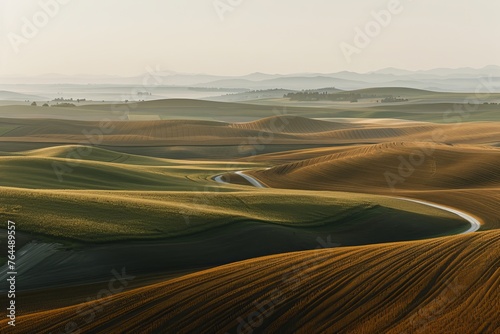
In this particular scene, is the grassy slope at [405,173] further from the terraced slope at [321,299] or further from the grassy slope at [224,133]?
the grassy slope at [224,133]

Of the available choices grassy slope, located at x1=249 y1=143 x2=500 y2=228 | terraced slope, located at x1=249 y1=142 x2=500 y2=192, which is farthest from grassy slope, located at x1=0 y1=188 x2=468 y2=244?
A: terraced slope, located at x1=249 y1=142 x2=500 y2=192

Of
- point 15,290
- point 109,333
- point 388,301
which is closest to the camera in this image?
point 109,333

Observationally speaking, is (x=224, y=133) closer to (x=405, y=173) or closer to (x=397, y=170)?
(x=397, y=170)

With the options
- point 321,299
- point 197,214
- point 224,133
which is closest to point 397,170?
point 197,214

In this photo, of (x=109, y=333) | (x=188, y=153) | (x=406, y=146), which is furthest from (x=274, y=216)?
(x=188, y=153)

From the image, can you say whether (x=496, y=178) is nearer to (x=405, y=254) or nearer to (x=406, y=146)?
(x=406, y=146)

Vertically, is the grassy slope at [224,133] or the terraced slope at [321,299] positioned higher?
the grassy slope at [224,133]

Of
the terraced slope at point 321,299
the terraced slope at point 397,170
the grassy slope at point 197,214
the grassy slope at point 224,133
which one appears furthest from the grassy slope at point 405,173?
the grassy slope at point 224,133

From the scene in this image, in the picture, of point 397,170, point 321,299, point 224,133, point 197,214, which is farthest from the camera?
point 224,133
